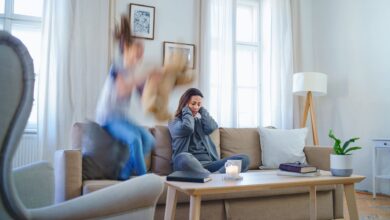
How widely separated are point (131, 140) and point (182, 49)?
1.84 m

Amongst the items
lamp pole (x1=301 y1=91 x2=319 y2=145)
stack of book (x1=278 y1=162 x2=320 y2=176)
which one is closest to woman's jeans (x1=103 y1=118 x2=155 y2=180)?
stack of book (x1=278 y1=162 x2=320 y2=176)

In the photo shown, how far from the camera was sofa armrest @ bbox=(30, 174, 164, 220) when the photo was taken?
84cm

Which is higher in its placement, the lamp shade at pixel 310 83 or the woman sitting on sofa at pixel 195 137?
the lamp shade at pixel 310 83

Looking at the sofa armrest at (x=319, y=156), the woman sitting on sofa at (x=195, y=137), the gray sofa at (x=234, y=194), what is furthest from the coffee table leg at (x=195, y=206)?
the sofa armrest at (x=319, y=156)

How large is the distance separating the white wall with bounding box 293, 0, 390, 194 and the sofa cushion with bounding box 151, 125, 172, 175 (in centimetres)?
240

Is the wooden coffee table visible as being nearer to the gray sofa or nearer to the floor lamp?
the gray sofa

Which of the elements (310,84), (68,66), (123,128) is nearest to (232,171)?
(123,128)

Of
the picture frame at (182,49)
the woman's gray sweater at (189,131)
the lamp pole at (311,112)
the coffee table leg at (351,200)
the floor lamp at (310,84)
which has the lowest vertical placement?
the coffee table leg at (351,200)

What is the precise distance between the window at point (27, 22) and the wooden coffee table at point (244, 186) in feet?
6.87

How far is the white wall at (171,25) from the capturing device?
3.57 meters

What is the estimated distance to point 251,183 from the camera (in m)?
1.59

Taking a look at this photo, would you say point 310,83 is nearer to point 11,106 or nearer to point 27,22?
point 27,22

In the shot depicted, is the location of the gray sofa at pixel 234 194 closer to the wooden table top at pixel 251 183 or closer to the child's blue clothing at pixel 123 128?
the child's blue clothing at pixel 123 128

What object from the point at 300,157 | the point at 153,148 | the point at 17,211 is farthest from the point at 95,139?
the point at 300,157
